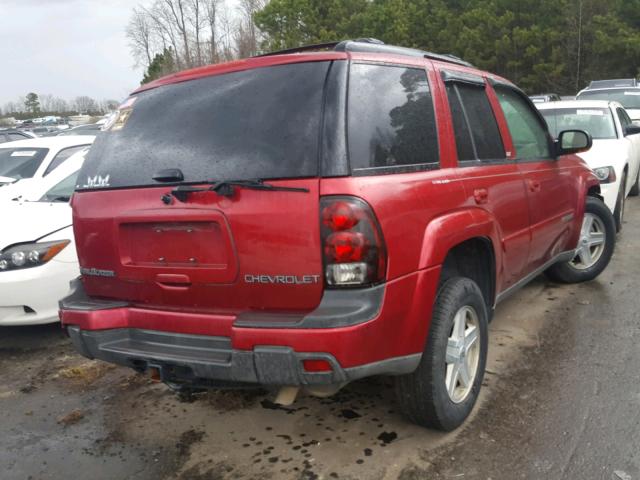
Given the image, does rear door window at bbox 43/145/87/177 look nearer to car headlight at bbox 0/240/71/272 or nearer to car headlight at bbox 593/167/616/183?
car headlight at bbox 0/240/71/272

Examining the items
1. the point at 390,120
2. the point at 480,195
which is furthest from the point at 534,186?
the point at 390,120

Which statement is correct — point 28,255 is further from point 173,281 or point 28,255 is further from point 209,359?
point 209,359

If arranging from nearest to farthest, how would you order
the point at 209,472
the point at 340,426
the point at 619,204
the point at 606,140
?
the point at 209,472 < the point at 340,426 < the point at 619,204 < the point at 606,140

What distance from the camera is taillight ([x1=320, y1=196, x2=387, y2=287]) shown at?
2.43 m

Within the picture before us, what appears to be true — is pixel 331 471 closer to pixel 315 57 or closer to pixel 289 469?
pixel 289 469

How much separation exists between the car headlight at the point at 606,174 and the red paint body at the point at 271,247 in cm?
403

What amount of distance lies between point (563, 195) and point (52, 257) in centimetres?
390

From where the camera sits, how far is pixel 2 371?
4391mm

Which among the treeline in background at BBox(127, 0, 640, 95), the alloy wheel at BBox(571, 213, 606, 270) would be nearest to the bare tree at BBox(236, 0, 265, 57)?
the treeline in background at BBox(127, 0, 640, 95)

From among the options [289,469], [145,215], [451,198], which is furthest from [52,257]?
[451,198]

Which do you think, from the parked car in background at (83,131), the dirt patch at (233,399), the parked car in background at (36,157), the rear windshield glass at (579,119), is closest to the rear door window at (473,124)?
the dirt patch at (233,399)

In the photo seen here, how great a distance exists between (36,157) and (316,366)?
627 centimetres

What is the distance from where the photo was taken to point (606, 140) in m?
7.60

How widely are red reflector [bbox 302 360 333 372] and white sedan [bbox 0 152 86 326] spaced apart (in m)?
2.77
